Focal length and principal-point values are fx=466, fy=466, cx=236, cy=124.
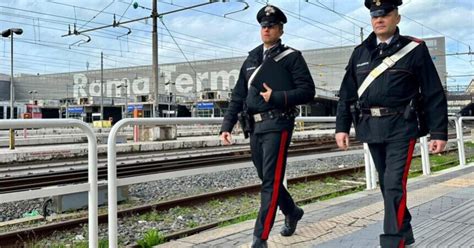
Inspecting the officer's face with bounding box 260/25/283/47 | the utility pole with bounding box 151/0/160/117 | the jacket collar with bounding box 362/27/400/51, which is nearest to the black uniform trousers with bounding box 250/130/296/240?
the officer's face with bounding box 260/25/283/47

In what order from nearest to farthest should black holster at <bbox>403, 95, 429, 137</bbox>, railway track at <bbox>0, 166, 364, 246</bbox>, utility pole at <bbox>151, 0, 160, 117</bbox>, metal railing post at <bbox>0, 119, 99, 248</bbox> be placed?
black holster at <bbox>403, 95, 429, 137</bbox>
metal railing post at <bbox>0, 119, 99, 248</bbox>
railway track at <bbox>0, 166, 364, 246</bbox>
utility pole at <bbox>151, 0, 160, 117</bbox>

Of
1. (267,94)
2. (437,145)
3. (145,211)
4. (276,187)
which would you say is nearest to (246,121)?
(267,94)

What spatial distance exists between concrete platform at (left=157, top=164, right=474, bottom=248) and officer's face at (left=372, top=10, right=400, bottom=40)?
1.80 meters

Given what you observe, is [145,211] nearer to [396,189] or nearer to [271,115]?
[271,115]

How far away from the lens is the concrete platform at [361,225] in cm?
413

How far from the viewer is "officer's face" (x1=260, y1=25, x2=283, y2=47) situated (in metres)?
3.84

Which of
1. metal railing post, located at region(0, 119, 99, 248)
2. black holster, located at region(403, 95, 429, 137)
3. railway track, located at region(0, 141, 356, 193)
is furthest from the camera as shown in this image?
railway track, located at region(0, 141, 356, 193)

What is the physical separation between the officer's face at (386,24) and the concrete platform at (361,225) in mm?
1798

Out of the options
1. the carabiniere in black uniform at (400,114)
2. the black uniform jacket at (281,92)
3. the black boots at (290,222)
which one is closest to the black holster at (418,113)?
the carabiniere in black uniform at (400,114)

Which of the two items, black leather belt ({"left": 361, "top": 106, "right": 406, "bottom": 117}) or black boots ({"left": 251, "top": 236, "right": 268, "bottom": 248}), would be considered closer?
black leather belt ({"left": 361, "top": 106, "right": 406, "bottom": 117})

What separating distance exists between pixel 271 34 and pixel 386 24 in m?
0.93

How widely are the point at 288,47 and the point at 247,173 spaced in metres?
7.21

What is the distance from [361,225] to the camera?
473 cm

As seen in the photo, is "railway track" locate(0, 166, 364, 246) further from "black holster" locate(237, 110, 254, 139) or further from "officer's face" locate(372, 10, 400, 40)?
"officer's face" locate(372, 10, 400, 40)
